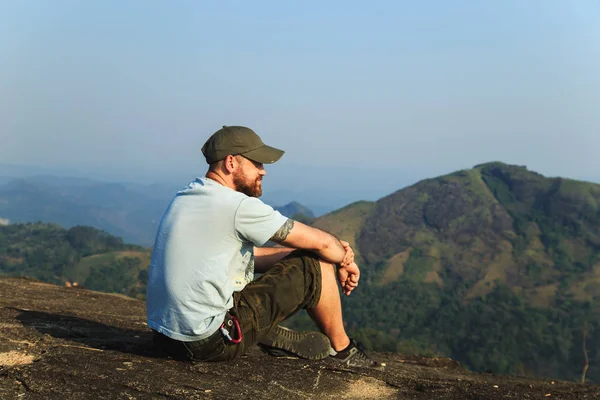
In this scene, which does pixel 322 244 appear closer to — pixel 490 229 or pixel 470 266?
pixel 470 266

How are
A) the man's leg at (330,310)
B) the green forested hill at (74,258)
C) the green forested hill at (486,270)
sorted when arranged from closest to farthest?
1. the man's leg at (330,310)
2. the green forested hill at (486,270)
3. the green forested hill at (74,258)

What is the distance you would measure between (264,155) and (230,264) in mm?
1000

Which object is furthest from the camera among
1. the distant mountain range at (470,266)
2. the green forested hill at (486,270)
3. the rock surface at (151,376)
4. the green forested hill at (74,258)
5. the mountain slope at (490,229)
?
the mountain slope at (490,229)

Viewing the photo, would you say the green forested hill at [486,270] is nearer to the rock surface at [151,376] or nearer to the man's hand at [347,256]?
the rock surface at [151,376]

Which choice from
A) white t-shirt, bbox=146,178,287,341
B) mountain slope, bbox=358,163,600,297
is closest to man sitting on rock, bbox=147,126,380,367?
white t-shirt, bbox=146,178,287,341

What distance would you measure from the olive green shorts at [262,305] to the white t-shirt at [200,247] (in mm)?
246

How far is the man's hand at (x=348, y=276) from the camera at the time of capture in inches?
223

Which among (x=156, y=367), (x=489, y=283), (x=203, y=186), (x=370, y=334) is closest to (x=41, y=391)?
(x=156, y=367)

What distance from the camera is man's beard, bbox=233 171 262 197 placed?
494cm

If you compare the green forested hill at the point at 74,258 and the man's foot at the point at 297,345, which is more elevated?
the man's foot at the point at 297,345

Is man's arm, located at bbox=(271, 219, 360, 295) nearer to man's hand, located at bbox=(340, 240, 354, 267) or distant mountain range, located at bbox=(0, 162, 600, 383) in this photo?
man's hand, located at bbox=(340, 240, 354, 267)

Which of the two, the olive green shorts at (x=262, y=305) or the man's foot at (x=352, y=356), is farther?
the man's foot at (x=352, y=356)

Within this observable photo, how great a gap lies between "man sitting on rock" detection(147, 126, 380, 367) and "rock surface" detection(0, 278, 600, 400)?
0.31 metres

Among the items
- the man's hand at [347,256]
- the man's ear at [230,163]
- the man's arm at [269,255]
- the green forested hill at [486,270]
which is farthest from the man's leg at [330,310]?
the green forested hill at [486,270]
